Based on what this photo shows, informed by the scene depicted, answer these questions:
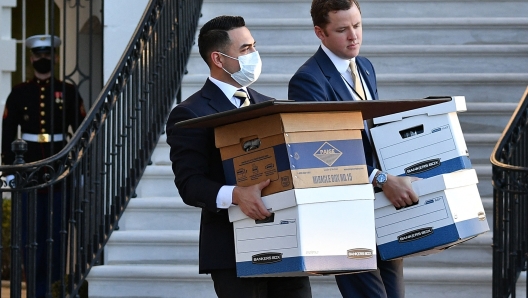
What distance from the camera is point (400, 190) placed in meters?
3.15

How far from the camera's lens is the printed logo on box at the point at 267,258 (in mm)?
2729

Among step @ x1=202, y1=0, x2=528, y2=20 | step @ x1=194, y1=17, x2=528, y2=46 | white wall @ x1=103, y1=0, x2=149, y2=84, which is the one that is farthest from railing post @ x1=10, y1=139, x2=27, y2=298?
step @ x1=202, y1=0, x2=528, y2=20

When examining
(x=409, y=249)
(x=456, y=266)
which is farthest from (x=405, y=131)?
(x=456, y=266)

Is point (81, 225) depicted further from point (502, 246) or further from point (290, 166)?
point (290, 166)

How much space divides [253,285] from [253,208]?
0.30 metres

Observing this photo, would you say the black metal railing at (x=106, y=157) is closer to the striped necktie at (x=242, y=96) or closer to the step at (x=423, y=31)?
the step at (x=423, y=31)

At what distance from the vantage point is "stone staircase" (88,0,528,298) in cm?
499

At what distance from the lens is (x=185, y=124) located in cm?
280

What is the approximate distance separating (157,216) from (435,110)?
8.90 ft

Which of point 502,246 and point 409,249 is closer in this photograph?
point 409,249

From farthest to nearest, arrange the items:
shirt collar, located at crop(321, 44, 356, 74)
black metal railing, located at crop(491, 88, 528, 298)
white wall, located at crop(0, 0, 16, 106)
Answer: white wall, located at crop(0, 0, 16, 106) → black metal railing, located at crop(491, 88, 528, 298) → shirt collar, located at crop(321, 44, 356, 74)

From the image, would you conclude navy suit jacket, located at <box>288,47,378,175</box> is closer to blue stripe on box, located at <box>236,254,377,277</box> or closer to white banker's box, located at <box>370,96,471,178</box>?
white banker's box, located at <box>370,96,471,178</box>

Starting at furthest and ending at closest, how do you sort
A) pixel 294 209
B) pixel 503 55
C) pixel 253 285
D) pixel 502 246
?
pixel 503 55 → pixel 502 246 → pixel 253 285 → pixel 294 209

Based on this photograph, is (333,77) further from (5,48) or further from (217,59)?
(5,48)
